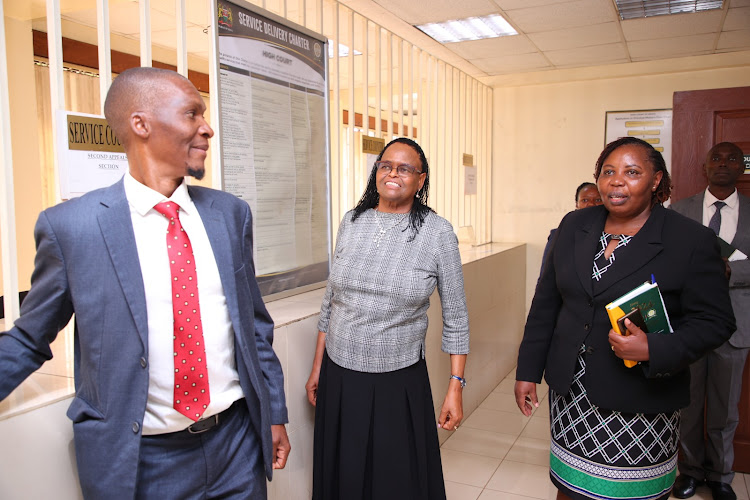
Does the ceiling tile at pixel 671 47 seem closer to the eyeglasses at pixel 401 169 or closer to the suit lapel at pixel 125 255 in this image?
the eyeglasses at pixel 401 169

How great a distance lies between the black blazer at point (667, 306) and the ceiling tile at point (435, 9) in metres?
2.07

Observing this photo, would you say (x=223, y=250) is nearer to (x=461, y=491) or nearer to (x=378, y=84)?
(x=461, y=491)

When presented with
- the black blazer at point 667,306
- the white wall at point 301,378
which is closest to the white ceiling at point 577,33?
the white wall at point 301,378

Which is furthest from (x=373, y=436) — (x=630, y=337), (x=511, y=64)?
(x=511, y=64)

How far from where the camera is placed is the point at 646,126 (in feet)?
17.0

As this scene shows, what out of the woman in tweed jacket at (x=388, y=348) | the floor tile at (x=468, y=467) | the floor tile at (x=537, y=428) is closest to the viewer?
the woman in tweed jacket at (x=388, y=348)

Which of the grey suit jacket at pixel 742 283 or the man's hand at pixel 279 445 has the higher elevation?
the grey suit jacket at pixel 742 283

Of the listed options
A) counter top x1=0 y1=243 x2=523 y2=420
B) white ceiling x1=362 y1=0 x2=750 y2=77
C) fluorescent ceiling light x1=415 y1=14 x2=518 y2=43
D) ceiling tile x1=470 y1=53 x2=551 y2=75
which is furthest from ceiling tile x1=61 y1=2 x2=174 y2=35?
counter top x1=0 y1=243 x2=523 y2=420

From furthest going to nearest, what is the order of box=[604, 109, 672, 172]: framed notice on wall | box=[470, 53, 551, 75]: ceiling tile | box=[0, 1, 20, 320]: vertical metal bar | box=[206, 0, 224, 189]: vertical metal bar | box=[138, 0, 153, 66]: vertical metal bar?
box=[604, 109, 672, 172]: framed notice on wall
box=[470, 53, 551, 75]: ceiling tile
box=[206, 0, 224, 189]: vertical metal bar
box=[138, 0, 153, 66]: vertical metal bar
box=[0, 1, 20, 320]: vertical metal bar

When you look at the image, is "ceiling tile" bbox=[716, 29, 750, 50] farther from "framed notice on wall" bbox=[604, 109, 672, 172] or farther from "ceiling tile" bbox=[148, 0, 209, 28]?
"ceiling tile" bbox=[148, 0, 209, 28]

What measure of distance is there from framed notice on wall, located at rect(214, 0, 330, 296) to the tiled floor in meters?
1.45

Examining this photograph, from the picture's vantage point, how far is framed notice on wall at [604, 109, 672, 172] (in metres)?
5.13

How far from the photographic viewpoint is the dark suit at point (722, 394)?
9.59 ft

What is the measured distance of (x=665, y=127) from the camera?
513cm
